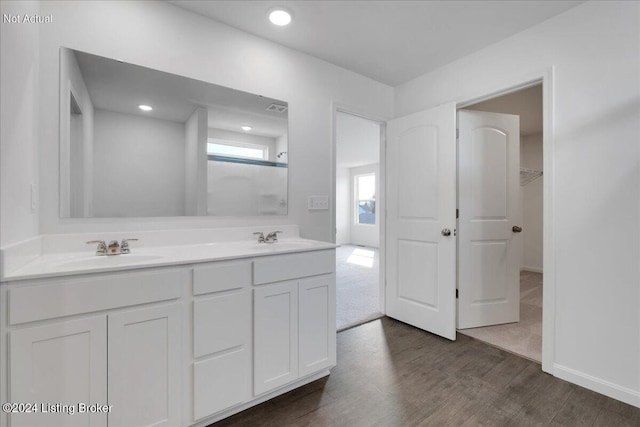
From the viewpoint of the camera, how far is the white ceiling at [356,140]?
14.5ft

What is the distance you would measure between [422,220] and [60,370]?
2597 millimetres

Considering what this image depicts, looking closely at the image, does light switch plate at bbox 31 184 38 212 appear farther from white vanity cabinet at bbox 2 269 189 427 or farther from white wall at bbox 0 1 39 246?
white vanity cabinet at bbox 2 269 189 427

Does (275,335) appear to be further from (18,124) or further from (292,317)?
(18,124)

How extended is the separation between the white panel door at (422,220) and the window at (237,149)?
1428 mm

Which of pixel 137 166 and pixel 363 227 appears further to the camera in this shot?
pixel 363 227

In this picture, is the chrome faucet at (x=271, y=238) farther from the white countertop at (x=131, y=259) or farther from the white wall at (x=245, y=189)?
the white wall at (x=245, y=189)

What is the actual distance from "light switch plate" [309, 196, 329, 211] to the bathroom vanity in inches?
24.4

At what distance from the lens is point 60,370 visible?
1.10 metres

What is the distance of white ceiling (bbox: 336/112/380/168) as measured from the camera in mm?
4418

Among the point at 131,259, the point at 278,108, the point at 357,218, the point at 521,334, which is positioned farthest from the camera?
the point at 357,218

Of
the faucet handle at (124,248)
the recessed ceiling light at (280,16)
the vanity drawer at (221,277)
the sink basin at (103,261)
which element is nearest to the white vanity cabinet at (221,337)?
the vanity drawer at (221,277)

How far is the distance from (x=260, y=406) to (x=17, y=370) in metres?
1.11

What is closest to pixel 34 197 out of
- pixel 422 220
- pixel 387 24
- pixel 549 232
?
pixel 387 24

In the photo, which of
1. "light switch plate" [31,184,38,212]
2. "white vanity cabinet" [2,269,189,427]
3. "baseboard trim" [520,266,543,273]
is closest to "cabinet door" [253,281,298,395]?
"white vanity cabinet" [2,269,189,427]
